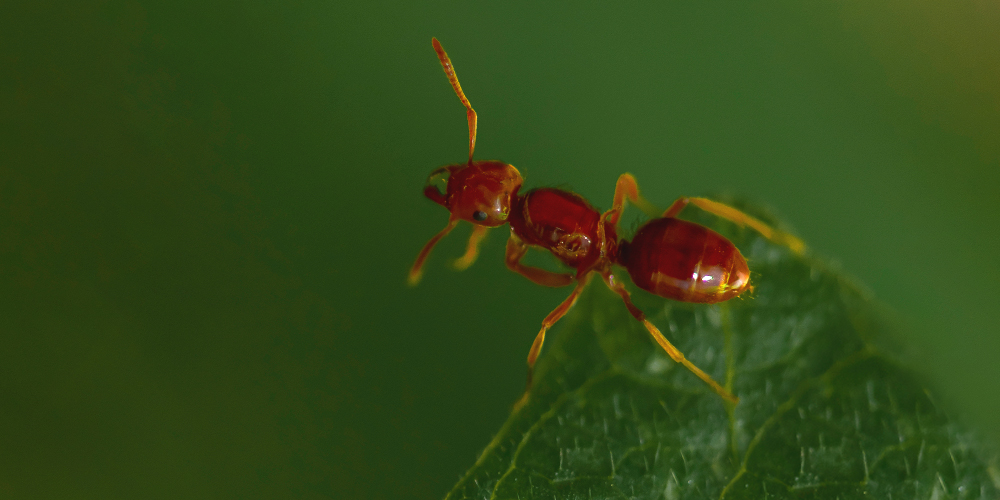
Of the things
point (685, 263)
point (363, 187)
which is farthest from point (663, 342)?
point (363, 187)

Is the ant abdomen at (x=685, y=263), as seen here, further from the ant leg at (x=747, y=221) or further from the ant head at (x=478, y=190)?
the ant head at (x=478, y=190)

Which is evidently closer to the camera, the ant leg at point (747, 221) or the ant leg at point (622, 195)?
the ant leg at point (747, 221)

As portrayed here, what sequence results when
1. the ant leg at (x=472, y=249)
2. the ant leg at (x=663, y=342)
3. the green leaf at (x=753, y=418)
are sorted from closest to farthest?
1. the green leaf at (x=753, y=418)
2. the ant leg at (x=663, y=342)
3. the ant leg at (x=472, y=249)

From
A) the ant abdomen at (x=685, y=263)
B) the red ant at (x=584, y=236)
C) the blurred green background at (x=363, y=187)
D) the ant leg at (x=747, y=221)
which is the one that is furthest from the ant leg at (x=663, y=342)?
the blurred green background at (x=363, y=187)

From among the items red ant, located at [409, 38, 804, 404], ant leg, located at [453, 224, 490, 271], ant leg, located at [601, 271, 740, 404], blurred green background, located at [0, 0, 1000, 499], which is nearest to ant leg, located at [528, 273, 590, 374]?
red ant, located at [409, 38, 804, 404]

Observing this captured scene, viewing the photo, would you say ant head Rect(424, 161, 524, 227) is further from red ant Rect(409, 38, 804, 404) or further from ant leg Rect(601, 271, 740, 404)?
ant leg Rect(601, 271, 740, 404)

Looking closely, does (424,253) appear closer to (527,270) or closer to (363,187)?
(527,270)
